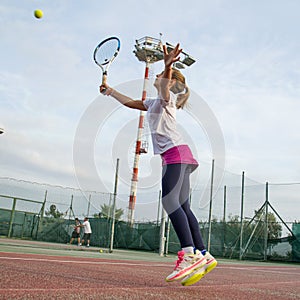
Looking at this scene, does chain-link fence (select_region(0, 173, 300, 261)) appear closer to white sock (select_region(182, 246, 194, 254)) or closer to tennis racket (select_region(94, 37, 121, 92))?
tennis racket (select_region(94, 37, 121, 92))

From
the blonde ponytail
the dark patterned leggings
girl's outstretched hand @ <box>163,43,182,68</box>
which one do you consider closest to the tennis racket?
the blonde ponytail

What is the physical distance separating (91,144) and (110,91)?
1853 mm

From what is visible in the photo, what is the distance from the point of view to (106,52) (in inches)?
204

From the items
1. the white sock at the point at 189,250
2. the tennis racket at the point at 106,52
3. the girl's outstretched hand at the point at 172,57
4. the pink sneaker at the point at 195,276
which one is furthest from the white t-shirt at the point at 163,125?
the tennis racket at the point at 106,52

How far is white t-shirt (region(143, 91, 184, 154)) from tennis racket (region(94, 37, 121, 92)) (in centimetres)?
174

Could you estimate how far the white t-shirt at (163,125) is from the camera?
3144mm

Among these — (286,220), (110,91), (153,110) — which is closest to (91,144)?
(110,91)

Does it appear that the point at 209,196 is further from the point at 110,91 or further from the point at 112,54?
the point at 110,91

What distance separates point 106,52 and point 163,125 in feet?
7.67

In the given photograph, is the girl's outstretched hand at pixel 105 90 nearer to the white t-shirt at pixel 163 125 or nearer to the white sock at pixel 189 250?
the white t-shirt at pixel 163 125

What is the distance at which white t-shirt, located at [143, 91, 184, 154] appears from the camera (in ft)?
10.3

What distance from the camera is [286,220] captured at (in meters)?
13.3

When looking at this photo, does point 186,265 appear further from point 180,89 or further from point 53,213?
point 53,213

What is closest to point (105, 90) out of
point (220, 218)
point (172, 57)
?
point (172, 57)
